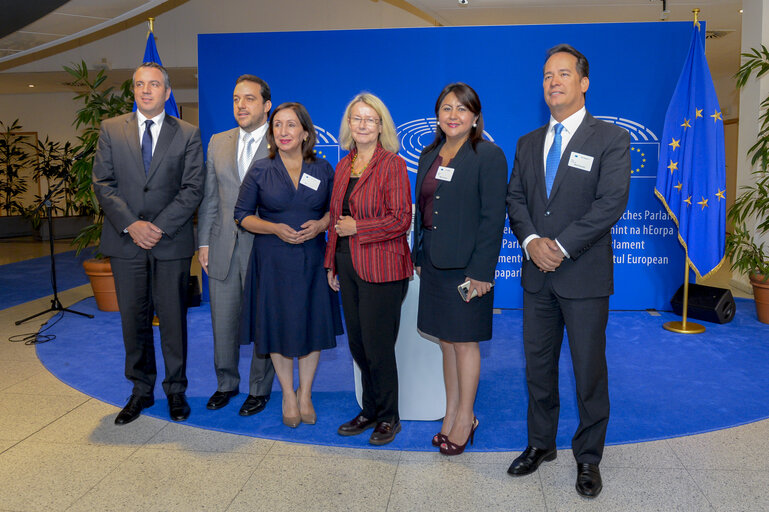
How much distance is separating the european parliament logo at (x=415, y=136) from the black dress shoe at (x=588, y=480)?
3913 mm

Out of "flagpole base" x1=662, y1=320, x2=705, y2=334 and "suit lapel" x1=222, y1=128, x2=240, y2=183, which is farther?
"flagpole base" x1=662, y1=320, x2=705, y2=334

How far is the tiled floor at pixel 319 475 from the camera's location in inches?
99.5

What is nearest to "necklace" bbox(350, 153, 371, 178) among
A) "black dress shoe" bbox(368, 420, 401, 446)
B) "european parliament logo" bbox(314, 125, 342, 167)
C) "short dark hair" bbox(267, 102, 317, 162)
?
"short dark hair" bbox(267, 102, 317, 162)

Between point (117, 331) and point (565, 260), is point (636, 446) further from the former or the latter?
point (117, 331)

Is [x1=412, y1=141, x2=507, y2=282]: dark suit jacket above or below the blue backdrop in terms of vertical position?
below

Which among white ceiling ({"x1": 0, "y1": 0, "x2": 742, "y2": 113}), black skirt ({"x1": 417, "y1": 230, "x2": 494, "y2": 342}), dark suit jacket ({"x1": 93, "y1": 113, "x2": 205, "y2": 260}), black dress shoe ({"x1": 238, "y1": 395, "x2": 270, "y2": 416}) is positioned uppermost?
white ceiling ({"x1": 0, "y1": 0, "x2": 742, "y2": 113})

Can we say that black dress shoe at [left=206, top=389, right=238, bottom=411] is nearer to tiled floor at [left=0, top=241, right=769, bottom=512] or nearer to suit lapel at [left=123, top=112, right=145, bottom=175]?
tiled floor at [left=0, top=241, right=769, bottom=512]

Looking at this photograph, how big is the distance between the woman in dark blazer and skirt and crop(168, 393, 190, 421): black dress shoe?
1.41 meters

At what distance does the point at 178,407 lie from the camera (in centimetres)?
344

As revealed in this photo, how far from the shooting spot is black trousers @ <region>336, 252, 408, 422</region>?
9.64 feet

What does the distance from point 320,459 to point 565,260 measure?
1415 millimetres

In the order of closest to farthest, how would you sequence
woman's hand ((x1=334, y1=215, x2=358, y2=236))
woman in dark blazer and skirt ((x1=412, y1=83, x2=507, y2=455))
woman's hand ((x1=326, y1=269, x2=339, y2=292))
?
woman in dark blazer and skirt ((x1=412, y1=83, x2=507, y2=455)), woman's hand ((x1=334, y1=215, x2=358, y2=236)), woman's hand ((x1=326, y1=269, x2=339, y2=292))

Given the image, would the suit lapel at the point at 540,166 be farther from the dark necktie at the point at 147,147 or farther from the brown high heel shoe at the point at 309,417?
the dark necktie at the point at 147,147

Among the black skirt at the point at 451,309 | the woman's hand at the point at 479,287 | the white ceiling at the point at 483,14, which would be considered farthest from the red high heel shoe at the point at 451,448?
the white ceiling at the point at 483,14
